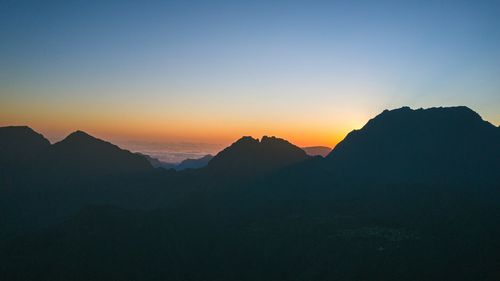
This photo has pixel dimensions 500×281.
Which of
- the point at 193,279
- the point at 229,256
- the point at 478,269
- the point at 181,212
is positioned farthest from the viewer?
the point at 181,212

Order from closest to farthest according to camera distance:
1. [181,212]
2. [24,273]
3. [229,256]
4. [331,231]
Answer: [24,273], [229,256], [331,231], [181,212]

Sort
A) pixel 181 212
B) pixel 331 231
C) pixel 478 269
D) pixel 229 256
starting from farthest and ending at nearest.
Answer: pixel 181 212, pixel 331 231, pixel 229 256, pixel 478 269

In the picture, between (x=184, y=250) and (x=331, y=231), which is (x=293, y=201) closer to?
(x=331, y=231)

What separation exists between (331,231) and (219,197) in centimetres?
7942

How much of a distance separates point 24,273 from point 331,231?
93.6 metres

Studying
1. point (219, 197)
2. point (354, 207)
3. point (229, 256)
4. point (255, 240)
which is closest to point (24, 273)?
point (229, 256)

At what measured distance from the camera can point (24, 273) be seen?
9712 centimetres

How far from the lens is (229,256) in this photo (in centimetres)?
11838

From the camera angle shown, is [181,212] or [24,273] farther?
[181,212]

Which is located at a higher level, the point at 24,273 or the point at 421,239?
the point at 421,239

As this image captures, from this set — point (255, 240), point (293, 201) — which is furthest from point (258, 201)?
point (255, 240)

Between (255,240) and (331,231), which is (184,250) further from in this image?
(331,231)

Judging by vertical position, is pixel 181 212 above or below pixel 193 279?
above

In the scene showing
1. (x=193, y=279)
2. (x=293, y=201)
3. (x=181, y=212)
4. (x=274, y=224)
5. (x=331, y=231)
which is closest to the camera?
(x=193, y=279)
